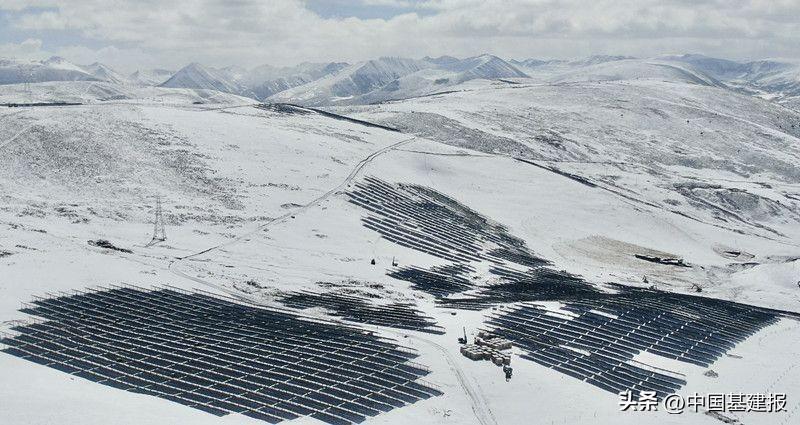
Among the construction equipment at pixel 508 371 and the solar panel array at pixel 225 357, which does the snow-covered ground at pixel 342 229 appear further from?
the solar panel array at pixel 225 357

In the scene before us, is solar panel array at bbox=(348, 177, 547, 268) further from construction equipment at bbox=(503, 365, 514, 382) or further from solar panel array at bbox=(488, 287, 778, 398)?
construction equipment at bbox=(503, 365, 514, 382)

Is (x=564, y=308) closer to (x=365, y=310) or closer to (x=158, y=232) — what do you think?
(x=365, y=310)

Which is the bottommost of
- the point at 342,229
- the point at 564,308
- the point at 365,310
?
the point at 342,229

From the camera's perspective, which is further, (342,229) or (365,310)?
(342,229)

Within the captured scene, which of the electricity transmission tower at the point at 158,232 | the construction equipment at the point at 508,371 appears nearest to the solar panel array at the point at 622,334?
the construction equipment at the point at 508,371

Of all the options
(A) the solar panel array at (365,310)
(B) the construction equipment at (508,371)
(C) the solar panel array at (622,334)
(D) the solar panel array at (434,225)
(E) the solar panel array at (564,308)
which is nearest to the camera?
(B) the construction equipment at (508,371)

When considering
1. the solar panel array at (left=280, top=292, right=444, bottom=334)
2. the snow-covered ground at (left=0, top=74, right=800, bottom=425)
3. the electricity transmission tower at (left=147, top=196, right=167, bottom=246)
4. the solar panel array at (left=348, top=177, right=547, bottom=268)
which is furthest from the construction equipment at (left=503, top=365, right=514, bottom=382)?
the electricity transmission tower at (left=147, top=196, right=167, bottom=246)

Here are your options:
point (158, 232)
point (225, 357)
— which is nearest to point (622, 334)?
point (225, 357)
